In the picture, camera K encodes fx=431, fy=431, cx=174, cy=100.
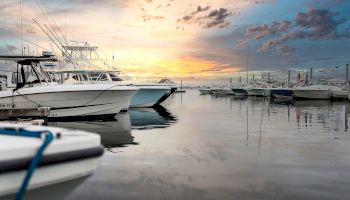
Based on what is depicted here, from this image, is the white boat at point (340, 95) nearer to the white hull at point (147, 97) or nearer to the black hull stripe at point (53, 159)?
the white hull at point (147, 97)

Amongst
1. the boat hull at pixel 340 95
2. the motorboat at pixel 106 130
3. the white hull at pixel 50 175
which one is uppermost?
the boat hull at pixel 340 95

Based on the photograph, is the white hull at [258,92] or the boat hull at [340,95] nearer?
the boat hull at [340,95]

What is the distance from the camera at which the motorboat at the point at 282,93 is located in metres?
71.4

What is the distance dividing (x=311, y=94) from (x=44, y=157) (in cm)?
6185

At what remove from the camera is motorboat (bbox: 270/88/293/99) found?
7144 cm

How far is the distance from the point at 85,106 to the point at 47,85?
83.2 inches

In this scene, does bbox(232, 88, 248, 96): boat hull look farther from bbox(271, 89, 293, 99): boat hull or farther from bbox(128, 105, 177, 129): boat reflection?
bbox(128, 105, 177, 129): boat reflection

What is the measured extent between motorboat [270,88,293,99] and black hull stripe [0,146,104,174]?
68.1 m

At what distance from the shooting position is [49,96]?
20.4 metres

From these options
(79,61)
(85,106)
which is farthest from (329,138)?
(79,61)

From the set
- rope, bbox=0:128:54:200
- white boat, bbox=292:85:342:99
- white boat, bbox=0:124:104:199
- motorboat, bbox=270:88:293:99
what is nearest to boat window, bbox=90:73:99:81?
white boat, bbox=0:124:104:199

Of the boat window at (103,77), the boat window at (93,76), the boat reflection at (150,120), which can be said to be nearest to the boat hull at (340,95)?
the boat reflection at (150,120)

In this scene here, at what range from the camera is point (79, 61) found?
34344 mm

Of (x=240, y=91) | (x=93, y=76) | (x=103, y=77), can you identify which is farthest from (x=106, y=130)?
(x=240, y=91)
